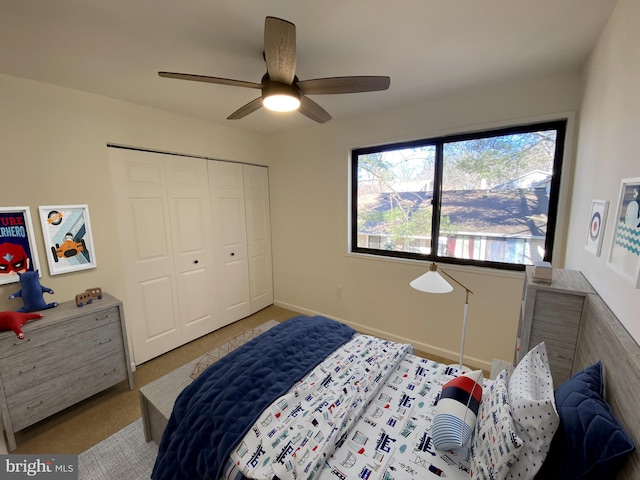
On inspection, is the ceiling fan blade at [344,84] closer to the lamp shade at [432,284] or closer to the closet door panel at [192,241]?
the lamp shade at [432,284]

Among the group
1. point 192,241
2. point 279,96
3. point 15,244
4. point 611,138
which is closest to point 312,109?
point 279,96

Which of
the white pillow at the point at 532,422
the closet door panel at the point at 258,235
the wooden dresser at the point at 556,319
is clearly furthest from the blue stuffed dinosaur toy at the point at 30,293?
the wooden dresser at the point at 556,319

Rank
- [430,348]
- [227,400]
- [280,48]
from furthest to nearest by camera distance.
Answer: [430,348], [227,400], [280,48]

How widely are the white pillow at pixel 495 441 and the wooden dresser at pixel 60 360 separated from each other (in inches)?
96.0

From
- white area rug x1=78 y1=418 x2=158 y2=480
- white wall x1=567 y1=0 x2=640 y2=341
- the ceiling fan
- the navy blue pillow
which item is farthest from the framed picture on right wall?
white area rug x1=78 y1=418 x2=158 y2=480

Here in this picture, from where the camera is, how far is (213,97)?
223cm

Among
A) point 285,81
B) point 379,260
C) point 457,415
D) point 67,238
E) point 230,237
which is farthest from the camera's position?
point 230,237

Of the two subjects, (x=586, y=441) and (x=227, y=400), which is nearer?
(x=586, y=441)

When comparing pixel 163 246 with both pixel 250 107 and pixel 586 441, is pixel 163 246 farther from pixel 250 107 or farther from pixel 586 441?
pixel 586 441

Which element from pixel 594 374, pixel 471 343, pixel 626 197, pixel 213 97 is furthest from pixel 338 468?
pixel 213 97

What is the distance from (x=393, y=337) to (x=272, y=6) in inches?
114

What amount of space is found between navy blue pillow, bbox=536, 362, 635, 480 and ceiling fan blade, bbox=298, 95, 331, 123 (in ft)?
5.82

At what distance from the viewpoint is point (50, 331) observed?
1.79 meters

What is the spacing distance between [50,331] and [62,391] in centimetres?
45
